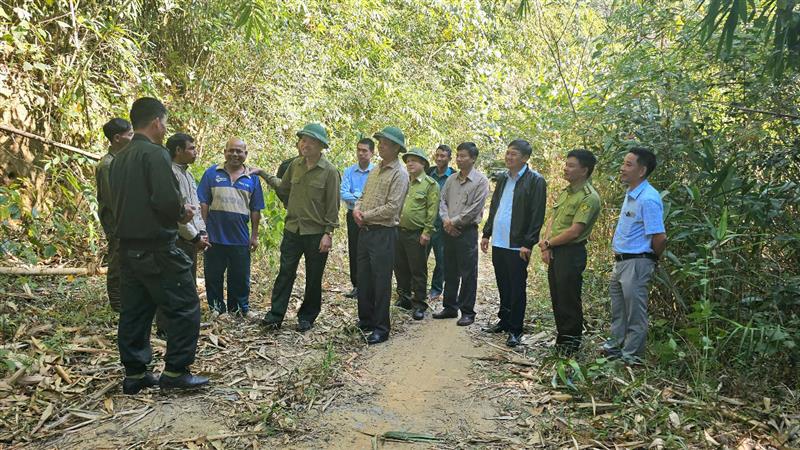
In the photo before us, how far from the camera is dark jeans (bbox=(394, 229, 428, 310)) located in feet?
20.3

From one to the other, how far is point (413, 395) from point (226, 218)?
8.07 feet

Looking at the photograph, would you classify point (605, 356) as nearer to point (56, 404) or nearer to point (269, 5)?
point (56, 404)

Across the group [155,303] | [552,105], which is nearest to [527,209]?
[552,105]

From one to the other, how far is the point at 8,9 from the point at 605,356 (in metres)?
6.27

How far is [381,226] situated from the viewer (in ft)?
16.4

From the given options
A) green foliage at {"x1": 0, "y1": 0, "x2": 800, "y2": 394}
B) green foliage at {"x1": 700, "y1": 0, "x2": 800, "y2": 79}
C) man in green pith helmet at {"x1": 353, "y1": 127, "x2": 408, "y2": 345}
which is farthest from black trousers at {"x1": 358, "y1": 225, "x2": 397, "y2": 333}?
green foliage at {"x1": 700, "y1": 0, "x2": 800, "y2": 79}

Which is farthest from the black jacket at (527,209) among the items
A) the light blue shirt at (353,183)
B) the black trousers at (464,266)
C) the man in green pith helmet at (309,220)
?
the light blue shirt at (353,183)

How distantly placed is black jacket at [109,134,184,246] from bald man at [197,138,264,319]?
1.75 metres

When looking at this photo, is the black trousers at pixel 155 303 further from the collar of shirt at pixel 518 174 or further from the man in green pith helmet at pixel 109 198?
the collar of shirt at pixel 518 174

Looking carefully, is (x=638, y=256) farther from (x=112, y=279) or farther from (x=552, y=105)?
(x=112, y=279)

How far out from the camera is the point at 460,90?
A: 12.1m

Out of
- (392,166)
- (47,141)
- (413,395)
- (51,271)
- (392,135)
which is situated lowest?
(413,395)

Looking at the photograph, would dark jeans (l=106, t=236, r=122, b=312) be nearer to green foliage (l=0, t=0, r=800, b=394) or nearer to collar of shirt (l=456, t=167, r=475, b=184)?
green foliage (l=0, t=0, r=800, b=394)

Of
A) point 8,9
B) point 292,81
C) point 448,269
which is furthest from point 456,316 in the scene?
point 8,9
